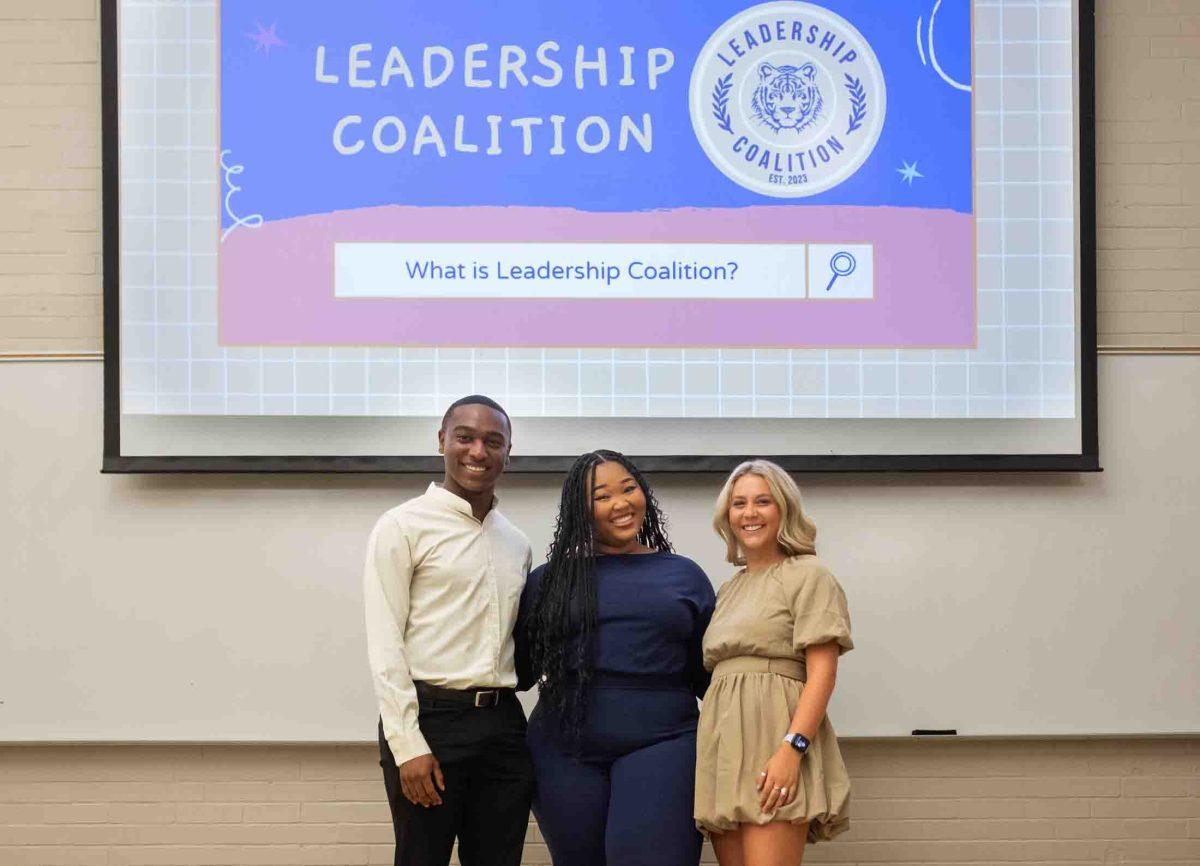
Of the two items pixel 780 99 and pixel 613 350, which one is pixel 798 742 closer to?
pixel 613 350

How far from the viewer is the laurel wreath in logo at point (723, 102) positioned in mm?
3232

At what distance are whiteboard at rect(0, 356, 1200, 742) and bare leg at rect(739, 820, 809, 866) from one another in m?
0.86

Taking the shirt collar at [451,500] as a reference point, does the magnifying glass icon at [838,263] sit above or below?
above

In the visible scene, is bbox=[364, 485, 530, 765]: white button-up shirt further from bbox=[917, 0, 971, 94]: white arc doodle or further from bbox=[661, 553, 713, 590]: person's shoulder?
bbox=[917, 0, 971, 94]: white arc doodle

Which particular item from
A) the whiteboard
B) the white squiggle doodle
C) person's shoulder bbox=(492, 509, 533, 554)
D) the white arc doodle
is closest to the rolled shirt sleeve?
person's shoulder bbox=(492, 509, 533, 554)

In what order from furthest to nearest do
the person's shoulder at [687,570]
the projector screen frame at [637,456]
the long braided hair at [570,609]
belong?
the projector screen frame at [637,456] → the person's shoulder at [687,570] → the long braided hair at [570,609]

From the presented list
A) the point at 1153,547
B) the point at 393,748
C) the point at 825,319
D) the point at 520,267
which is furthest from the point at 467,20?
the point at 1153,547

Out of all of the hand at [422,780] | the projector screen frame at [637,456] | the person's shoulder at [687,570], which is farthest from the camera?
the projector screen frame at [637,456]

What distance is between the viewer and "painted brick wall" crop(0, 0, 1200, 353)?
3.22 metres

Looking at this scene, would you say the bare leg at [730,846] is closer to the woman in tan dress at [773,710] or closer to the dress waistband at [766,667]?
the woman in tan dress at [773,710]

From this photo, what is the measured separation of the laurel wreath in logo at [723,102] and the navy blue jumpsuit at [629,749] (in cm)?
138

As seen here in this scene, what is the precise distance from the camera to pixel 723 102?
10.6ft

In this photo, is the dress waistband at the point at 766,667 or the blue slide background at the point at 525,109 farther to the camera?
the blue slide background at the point at 525,109

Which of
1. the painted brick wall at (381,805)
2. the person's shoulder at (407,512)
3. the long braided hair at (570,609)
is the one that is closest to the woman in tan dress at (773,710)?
the long braided hair at (570,609)
